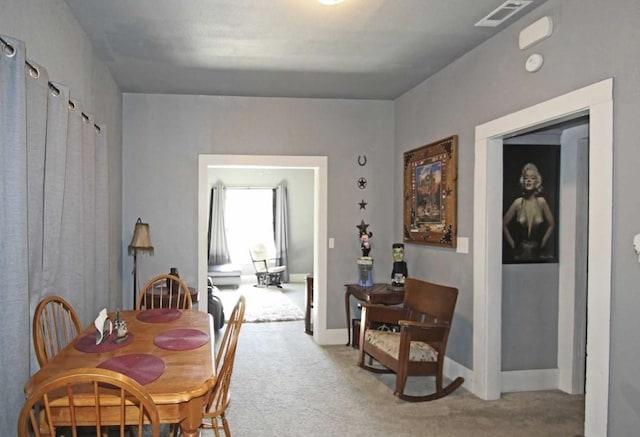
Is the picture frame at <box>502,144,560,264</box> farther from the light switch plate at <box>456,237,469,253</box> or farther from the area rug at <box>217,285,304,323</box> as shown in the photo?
the area rug at <box>217,285,304,323</box>

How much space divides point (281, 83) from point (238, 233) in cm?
606

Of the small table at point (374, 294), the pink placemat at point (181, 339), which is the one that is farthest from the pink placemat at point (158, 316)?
the small table at point (374, 294)

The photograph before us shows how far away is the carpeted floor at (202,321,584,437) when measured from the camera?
304 cm

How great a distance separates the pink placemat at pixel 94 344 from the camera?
7.33ft

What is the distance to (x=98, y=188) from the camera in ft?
11.2

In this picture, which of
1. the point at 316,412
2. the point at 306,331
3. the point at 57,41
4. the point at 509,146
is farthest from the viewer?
the point at 306,331

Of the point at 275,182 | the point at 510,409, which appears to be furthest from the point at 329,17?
A: the point at 275,182

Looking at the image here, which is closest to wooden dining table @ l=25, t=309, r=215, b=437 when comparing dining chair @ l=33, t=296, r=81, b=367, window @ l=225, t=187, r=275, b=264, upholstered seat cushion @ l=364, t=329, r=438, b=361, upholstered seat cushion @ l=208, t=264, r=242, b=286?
dining chair @ l=33, t=296, r=81, b=367

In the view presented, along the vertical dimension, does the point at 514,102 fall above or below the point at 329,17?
below

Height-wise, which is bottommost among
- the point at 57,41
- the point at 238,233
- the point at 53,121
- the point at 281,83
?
Answer: the point at 238,233

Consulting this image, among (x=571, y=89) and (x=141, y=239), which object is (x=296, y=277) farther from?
(x=571, y=89)

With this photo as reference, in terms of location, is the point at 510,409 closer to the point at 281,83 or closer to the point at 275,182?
the point at 281,83

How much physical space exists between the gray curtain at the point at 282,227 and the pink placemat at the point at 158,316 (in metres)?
6.95

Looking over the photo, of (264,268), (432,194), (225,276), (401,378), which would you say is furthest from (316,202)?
(264,268)
